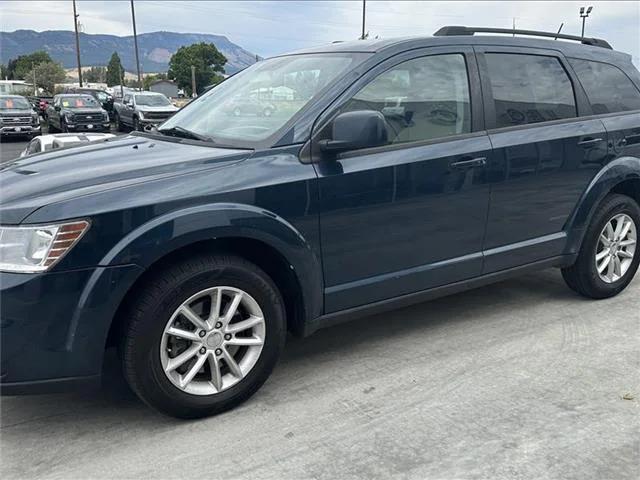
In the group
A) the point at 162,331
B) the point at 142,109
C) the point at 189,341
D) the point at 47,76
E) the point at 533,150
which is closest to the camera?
the point at 162,331

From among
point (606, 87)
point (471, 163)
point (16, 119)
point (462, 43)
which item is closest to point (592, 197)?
point (606, 87)

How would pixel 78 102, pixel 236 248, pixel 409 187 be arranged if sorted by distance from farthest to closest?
pixel 78 102
pixel 409 187
pixel 236 248

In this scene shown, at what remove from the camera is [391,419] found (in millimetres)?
2996

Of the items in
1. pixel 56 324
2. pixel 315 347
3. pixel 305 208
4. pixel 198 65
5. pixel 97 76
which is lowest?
pixel 315 347

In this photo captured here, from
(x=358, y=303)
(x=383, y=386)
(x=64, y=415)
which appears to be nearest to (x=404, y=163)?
(x=358, y=303)

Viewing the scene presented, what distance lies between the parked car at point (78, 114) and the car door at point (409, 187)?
23.3 meters

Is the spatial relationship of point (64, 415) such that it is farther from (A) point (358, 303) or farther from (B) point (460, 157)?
(B) point (460, 157)

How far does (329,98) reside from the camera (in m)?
3.31

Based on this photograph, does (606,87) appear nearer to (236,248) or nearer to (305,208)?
(305,208)

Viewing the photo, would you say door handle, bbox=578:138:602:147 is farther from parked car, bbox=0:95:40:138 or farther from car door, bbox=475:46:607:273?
parked car, bbox=0:95:40:138

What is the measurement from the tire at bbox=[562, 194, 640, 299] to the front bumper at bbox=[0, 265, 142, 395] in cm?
321

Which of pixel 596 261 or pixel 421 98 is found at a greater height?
pixel 421 98

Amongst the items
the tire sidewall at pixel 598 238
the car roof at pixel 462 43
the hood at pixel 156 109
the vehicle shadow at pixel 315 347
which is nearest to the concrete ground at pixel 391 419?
the vehicle shadow at pixel 315 347

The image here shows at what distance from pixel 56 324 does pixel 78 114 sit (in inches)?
947
